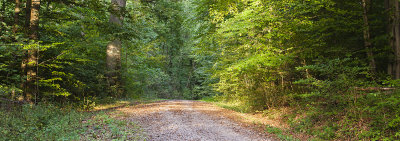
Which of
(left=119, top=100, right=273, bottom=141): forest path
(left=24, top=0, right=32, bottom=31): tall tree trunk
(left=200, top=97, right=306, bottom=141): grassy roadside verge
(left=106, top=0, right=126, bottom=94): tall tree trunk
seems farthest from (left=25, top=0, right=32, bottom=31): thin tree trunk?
(left=200, top=97, right=306, bottom=141): grassy roadside verge

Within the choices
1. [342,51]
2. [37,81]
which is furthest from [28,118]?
[342,51]

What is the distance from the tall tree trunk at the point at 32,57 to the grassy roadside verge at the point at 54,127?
95 cm

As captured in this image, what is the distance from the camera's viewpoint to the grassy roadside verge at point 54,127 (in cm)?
493

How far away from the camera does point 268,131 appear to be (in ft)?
23.9

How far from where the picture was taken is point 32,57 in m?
7.66

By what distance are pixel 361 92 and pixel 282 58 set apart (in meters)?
2.66

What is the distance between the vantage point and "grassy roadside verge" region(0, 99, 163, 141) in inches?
194

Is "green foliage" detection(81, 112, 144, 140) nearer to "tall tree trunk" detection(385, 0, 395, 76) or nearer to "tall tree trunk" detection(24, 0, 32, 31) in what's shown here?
"tall tree trunk" detection(24, 0, 32, 31)

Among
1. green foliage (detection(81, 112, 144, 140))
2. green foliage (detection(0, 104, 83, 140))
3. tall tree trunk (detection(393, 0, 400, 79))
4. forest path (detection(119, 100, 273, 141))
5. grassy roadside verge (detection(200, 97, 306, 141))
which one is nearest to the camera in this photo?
green foliage (detection(0, 104, 83, 140))

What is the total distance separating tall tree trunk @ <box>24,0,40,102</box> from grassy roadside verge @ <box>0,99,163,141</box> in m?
0.95

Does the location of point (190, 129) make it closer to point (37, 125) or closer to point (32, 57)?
point (37, 125)

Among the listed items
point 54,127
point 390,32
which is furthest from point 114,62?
point 390,32

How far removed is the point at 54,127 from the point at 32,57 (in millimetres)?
3655

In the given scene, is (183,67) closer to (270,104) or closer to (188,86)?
(188,86)
